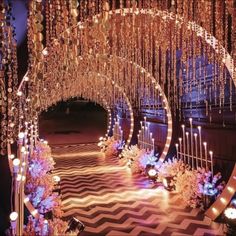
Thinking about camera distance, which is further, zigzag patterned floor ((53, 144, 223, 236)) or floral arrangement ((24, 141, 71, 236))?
zigzag patterned floor ((53, 144, 223, 236))

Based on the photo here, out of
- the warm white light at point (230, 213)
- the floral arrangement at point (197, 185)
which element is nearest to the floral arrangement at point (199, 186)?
the floral arrangement at point (197, 185)

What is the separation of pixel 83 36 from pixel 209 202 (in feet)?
13.9

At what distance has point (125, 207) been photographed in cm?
671

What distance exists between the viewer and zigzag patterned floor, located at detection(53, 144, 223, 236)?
5.49 m

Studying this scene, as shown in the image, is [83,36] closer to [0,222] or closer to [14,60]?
[14,60]

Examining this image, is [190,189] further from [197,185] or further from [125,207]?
[125,207]

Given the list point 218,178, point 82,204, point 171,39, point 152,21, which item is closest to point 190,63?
point 171,39

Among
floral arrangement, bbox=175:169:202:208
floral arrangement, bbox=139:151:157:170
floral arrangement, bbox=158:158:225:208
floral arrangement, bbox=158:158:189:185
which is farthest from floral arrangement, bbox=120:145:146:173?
floral arrangement, bbox=175:169:202:208

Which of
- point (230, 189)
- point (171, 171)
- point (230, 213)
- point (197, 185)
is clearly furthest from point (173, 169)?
point (230, 213)

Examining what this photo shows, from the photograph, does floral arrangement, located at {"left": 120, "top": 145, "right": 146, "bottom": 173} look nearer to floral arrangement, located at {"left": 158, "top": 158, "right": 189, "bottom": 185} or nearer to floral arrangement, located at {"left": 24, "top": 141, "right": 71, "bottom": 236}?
floral arrangement, located at {"left": 158, "top": 158, "right": 189, "bottom": 185}

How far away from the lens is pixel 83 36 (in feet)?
21.4

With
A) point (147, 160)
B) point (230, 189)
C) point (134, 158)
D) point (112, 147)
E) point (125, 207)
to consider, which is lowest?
point (125, 207)

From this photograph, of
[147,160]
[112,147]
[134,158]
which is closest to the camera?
[147,160]

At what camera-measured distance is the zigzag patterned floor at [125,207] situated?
18.0ft
